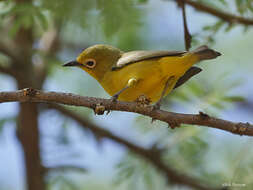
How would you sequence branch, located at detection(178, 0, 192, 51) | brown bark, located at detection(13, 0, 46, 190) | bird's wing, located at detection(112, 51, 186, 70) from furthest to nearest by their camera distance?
brown bark, located at detection(13, 0, 46, 190), bird's wing, located at detection(112, 51, 186, 70), branch, located at detection(178, 0, 192, 51)

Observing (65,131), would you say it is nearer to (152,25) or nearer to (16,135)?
(16,135)

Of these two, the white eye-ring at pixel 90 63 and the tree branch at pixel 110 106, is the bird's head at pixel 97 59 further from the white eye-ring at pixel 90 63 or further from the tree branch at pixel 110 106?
the tree branch at pixel 110 106

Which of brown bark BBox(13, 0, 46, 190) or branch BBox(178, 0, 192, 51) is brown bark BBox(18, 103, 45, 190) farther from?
branch BBox(178, 0, 192, 51)

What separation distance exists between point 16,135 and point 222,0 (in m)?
3.69

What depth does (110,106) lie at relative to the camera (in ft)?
10.9

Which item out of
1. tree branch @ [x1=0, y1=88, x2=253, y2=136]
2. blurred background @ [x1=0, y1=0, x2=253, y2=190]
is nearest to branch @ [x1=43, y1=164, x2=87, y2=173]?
blurred background @ [x1=0, y1=0, x2=253, y2=190]

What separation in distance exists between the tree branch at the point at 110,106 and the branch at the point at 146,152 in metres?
2.50

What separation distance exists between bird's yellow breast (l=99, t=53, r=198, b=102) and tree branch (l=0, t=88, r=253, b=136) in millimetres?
905

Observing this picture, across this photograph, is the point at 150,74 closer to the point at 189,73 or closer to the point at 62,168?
the point at 189,73

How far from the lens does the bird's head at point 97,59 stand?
491 cm

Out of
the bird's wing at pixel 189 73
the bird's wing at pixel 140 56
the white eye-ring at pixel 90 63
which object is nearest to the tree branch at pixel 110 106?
the bird's wing at pixel 140 56

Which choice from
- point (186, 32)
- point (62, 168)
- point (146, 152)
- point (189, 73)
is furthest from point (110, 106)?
point (62, 168)

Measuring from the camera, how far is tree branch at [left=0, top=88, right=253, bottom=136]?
123 inches

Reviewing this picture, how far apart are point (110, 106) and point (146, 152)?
266 centimetres
